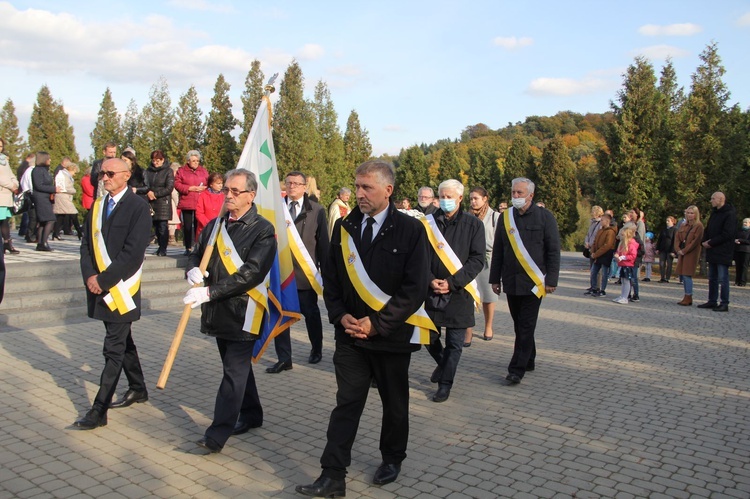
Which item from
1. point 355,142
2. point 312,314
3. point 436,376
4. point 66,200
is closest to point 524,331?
point 436,376

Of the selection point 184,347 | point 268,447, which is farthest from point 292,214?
point 268,447

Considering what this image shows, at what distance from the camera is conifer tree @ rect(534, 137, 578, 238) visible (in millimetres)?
35875

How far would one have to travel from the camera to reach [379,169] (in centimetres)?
426

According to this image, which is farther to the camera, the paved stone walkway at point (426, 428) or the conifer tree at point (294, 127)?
the conifer tree at point (294, 127)

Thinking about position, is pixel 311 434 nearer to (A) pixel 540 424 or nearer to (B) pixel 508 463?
(B) pixel 508 463

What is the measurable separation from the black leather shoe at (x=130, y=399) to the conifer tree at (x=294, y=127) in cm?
3220

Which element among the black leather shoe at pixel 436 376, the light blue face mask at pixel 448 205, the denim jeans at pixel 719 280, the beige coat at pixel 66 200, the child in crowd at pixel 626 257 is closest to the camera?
the light blue face mask at pixel 448 205

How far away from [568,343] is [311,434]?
5266 mm

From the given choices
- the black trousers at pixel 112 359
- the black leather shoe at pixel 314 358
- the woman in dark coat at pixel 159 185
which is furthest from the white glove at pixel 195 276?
the woman in dark coat at pixel 159 185

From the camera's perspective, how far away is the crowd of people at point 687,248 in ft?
41.7

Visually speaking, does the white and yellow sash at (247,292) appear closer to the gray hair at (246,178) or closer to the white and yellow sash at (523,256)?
the gray hair at (246,178)

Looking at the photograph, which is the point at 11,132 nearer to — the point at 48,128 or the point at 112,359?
the point at 48,128

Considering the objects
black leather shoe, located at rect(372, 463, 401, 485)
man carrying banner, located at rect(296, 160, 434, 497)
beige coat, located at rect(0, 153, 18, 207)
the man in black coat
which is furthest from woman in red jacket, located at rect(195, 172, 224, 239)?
the man in black coat

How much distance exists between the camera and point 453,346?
6.52 m
